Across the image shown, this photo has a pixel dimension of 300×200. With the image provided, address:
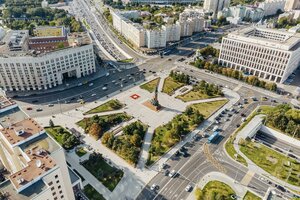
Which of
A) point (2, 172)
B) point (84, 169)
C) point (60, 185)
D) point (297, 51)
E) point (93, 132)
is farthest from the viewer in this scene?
point (297, 51)

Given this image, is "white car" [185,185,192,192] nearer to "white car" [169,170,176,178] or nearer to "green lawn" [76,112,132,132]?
"white car" [169,170,176,178]

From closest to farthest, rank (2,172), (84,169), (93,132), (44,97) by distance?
(2,172)
(84,169)
(93,132)
(44,97)

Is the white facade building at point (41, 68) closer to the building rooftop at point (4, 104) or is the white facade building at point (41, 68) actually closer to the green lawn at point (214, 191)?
the building rooftop at point (4, 104)

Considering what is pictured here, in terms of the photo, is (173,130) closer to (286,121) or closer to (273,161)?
(273,161)

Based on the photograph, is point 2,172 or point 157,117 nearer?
point 2,172

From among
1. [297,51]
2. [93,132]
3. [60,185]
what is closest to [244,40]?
[297,51]

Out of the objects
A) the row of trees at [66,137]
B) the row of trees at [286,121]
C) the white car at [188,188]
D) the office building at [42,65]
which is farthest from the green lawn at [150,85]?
the white car at [188,188]

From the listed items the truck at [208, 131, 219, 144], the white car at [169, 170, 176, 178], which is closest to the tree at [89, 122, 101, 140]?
the white car at [169, 170, 176, 178]

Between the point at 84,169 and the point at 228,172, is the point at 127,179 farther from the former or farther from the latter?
the point at 228,172
